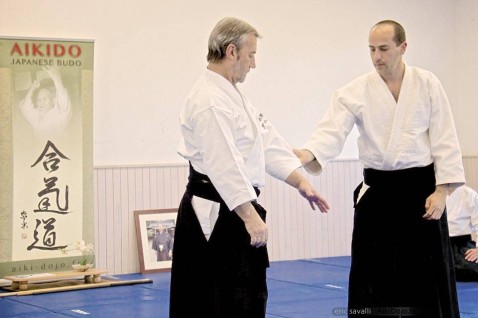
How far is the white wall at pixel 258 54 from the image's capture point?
8.06 metres

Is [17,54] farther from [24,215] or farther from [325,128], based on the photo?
[325,128]

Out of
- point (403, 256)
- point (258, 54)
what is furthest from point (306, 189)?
point (258, 54)

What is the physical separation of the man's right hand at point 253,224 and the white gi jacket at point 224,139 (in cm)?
4

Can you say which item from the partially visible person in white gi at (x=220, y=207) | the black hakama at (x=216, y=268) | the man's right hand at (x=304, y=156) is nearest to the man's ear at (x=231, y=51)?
the partially visible person in white gi at (x=220, y=207)

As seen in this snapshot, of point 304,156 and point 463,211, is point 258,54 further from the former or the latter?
point 304,156

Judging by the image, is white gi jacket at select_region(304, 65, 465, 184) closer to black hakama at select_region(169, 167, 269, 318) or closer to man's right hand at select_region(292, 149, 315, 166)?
man's right hand at select_region(292, 149, 315, 166)

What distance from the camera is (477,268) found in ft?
24.2

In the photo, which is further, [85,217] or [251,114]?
[85,217]

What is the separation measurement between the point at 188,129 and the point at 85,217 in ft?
14.4

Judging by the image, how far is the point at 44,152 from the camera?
24.4 ft

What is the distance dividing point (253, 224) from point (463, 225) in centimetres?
461

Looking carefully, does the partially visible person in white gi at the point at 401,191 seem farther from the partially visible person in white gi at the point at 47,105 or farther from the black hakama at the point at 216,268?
the partially visible person in white gi at the point at 47,105

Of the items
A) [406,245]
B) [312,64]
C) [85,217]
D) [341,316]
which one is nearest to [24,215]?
[85,217]

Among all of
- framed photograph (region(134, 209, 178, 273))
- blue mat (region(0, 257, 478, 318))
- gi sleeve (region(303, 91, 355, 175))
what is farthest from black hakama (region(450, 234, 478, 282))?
gi sleeve (region(303, 91, 355, 175))
